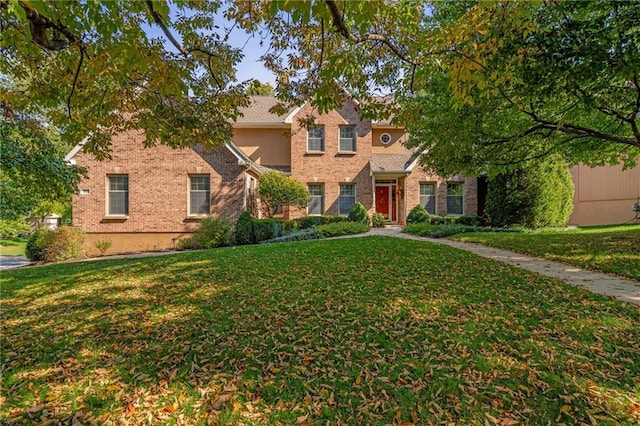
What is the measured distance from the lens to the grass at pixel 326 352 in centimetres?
277

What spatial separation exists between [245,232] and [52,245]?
22.5 ft

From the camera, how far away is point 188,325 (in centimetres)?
433

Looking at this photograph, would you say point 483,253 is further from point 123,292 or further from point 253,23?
point 123,292

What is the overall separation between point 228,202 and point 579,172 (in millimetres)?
18889

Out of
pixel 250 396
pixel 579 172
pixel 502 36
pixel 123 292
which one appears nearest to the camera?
pixel 250 396

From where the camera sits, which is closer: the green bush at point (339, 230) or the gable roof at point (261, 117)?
the green bush at point (339, 230)

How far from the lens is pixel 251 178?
628 inches

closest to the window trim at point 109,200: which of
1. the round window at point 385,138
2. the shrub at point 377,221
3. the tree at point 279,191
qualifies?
the tree at point 279,191

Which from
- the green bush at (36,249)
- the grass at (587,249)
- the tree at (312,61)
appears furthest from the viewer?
the green bush at (36,249)

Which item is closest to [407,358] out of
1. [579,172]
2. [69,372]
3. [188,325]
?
[188,325]

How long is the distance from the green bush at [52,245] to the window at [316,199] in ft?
34.6

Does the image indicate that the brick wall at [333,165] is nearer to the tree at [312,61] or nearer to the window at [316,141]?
the window at [316,141]

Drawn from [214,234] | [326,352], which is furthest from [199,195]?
[326,352]

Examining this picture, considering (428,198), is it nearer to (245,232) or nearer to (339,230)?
(339,230)
